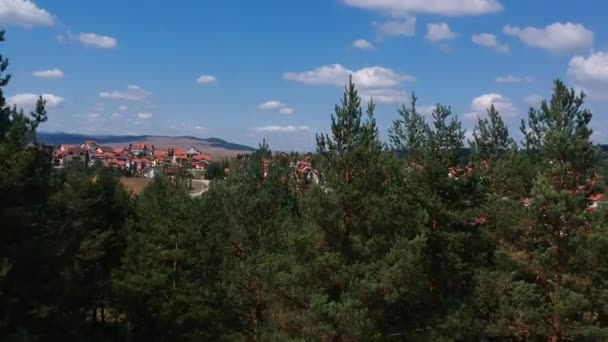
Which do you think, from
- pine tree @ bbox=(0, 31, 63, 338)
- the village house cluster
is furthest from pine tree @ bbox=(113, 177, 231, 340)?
pine tree @ bbox=(0, 31, 63, 338)

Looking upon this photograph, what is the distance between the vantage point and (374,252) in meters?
14.7

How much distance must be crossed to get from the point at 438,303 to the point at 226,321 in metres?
8.68

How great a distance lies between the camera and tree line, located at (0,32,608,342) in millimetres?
13938

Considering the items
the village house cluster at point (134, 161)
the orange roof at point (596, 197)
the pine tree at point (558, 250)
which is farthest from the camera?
the village house cluster at point (134, 161)

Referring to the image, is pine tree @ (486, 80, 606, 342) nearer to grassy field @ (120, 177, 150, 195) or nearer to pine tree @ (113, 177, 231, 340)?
pine tree @ (113, 177, 231, 340)

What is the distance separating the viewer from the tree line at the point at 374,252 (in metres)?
13.9

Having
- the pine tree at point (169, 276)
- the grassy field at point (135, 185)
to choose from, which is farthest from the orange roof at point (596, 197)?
the grassy field at point (135, 185)

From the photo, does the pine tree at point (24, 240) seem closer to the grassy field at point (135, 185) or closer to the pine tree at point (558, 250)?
the grassy field at point (135, 185)

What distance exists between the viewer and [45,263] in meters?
14.0

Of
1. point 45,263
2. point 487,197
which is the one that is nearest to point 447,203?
point 487,197

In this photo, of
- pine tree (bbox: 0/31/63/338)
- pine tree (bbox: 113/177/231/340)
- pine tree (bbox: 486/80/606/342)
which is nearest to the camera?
pine tree (bbox: 0/31/63/338)

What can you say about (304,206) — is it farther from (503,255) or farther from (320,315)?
(503,255)

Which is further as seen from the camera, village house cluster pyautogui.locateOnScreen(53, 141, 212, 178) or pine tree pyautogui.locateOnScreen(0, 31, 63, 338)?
village house cluster pyautogui.locateOnScreen(53, 141, 212, 178)

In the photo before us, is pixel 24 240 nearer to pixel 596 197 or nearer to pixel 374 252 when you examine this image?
pixel 374 252
